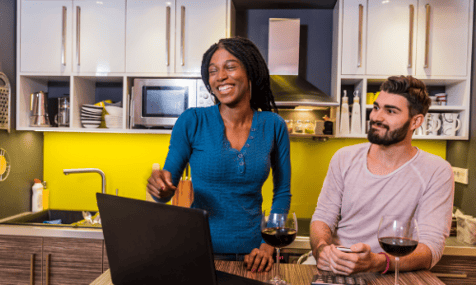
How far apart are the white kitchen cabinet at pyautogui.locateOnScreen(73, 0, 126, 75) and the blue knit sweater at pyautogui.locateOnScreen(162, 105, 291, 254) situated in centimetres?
137

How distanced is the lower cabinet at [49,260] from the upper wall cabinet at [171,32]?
119cm

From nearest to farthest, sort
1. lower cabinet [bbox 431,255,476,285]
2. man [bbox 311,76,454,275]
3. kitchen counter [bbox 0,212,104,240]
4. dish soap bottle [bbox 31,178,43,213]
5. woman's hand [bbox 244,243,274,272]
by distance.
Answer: woman's hand [bbox 244,243,274,272] < man [bbox 311,76,454,275] < lower cabinet [bbox 431,255,476,285] < kitchen counter [bbox 0,212,104,240] < dish soap bottle [bbox 31,178,43,213]

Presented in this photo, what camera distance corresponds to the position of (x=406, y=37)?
232 cm

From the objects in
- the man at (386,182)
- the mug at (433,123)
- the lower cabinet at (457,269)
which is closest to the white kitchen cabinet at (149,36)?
the man at (386,182)

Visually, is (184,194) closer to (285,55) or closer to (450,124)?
(285,55)

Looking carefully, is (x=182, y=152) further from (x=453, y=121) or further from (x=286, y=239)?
(x=453, y=121)

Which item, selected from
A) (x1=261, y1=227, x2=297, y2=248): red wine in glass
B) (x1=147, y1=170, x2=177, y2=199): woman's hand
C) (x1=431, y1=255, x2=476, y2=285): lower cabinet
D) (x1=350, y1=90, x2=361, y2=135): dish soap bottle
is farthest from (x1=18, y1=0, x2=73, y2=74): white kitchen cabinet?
(x1=431, y1=255, x2=476, y2=285): lower cabinet

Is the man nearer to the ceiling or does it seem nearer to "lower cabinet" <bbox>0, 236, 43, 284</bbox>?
the ceiling

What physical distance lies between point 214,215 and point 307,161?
1.65 meters

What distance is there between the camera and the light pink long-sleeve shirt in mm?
1296

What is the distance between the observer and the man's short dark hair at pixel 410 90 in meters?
1.44

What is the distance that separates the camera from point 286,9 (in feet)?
8.94

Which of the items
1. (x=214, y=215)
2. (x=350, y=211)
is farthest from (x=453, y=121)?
(x=214, y=215)

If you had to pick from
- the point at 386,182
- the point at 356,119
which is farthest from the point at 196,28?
the point at 386,182
